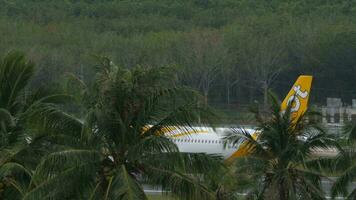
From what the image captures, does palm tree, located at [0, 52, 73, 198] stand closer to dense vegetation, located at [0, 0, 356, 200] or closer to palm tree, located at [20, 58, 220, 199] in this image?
dense vegetation, located at [0, 0, 356, 200]

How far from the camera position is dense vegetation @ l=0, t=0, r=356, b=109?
4673 inches

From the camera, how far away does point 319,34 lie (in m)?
134

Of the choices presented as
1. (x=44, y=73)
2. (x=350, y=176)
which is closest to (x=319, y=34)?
(x=44, y=73)

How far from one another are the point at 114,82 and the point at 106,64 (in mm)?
1155

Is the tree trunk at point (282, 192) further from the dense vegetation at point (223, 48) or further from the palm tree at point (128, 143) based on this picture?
the dense vegetation at point (223, 48)

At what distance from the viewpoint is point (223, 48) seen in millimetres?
123875

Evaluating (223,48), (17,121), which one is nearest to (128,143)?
(17,121)

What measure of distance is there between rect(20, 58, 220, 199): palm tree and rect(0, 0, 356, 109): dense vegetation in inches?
2730

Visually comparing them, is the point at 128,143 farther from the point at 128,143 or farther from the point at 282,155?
the point at 282,155

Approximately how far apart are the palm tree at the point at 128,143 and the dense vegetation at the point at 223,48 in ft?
227

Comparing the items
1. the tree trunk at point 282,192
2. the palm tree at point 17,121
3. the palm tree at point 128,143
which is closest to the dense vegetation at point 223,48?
the palm tree at point 17,121

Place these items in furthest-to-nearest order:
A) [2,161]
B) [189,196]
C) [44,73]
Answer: [44,73] → [2,161] → [189,196]

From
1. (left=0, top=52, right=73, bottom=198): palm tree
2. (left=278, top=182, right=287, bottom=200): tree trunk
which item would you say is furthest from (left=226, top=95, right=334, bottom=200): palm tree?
(left=0, top=52, right=73, bottom=198): palm tree

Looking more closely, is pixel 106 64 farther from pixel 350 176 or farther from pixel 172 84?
pixel 350 176
